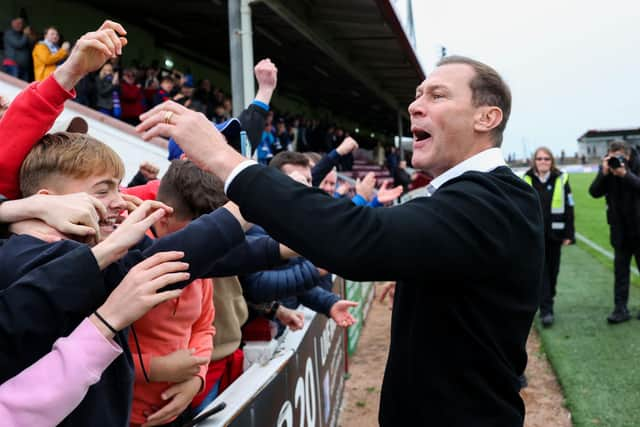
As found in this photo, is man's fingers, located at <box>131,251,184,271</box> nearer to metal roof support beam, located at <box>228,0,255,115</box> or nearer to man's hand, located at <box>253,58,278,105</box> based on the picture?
man's hand, located at <box>253,58,278,105</box>

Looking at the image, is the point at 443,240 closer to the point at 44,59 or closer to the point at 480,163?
the point at 480,163

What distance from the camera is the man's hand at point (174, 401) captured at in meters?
1.85

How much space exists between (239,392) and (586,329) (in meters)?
5.27

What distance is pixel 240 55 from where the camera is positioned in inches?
243

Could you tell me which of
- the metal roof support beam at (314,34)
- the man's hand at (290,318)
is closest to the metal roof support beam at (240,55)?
the metal roof support beam at (314,34)

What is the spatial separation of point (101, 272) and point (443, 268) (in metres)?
0.81

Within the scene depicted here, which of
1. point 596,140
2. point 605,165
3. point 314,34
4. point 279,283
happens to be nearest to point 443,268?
point 279,283

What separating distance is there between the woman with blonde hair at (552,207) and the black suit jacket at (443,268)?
15.8 feet

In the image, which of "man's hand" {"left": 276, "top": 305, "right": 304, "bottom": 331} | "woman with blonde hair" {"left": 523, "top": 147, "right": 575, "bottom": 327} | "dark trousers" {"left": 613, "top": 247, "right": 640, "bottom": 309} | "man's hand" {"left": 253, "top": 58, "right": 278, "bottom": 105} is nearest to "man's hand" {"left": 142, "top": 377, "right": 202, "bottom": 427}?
"man's hand" {"left": 276, "top": 305, "right": 304, "bottom": 331}

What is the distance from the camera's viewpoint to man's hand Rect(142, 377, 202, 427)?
6.08 ft

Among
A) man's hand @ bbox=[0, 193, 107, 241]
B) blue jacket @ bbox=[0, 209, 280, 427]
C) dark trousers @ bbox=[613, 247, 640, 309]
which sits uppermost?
man's hand @ bbox=[0, 193, 107, 241]

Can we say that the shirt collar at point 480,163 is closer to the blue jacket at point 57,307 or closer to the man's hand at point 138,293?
the man's hand at point 138,293

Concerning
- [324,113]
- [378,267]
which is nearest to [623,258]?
[378,267]

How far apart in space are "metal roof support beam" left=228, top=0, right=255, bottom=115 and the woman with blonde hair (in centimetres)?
331
